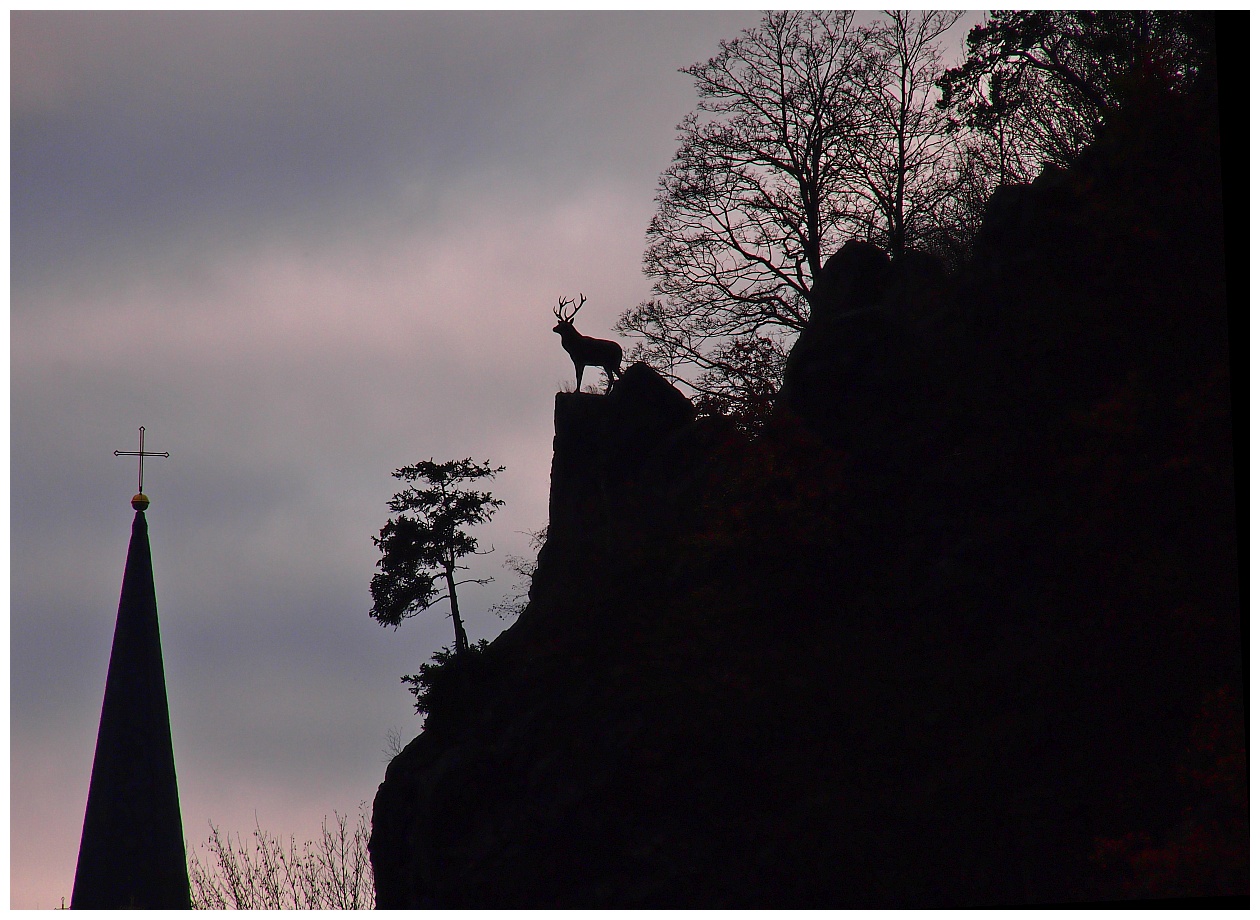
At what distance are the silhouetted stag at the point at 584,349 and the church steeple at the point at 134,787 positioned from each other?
28.2 feet

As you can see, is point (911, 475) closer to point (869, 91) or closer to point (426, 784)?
point (426, 784)

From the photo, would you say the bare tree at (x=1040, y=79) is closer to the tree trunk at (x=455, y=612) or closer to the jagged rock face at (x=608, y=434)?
the jagged rock face at (x=608, y=434)

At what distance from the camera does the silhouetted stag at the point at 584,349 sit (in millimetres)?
19500

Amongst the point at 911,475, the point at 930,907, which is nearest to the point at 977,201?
the point at 911,475

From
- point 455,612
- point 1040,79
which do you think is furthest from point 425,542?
point 1040,79

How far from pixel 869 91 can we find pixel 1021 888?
16.3 meters

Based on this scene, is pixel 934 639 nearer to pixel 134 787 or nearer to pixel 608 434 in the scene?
pixel 608 434

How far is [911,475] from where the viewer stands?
14844 millimetres

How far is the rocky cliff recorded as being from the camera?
1097 cm

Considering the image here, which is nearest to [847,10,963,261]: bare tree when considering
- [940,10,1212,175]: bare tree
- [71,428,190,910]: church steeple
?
[940,10,1212,175]: bare tree

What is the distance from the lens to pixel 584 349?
64.8ft

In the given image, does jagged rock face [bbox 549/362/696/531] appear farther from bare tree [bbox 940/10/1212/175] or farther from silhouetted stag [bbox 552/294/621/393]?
bare tree [bbox 940/10/1212/175]

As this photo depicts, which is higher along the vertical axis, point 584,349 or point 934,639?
point 584,349

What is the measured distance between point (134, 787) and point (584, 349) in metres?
12.4
